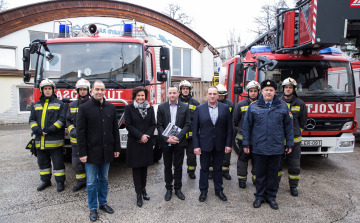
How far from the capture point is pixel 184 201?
390 cm

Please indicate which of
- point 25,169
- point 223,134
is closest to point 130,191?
point 223,134

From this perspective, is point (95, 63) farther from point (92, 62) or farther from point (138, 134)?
point (138, 134)

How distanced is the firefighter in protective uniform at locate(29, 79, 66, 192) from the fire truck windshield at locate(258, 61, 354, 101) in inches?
160

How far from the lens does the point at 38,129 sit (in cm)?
419

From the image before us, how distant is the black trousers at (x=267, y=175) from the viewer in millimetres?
3736

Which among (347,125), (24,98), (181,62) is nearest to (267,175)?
(347,125)

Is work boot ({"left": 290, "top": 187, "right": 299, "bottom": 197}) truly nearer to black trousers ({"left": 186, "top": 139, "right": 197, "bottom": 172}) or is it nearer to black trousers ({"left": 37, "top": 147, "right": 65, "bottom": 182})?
black trousers ({"left": 186, "top": 139, "right": 197, "bottom": 172})

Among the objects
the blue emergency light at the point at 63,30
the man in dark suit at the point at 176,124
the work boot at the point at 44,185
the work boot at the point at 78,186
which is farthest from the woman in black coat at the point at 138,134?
the blue emergency light at the point at 63,30

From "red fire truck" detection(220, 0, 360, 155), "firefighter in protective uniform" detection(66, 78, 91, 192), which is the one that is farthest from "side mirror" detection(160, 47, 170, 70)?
"firefighter in protective uniform" detection(66, 78, 91, 192)

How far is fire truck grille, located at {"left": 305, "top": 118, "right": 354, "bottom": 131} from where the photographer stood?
199 inches

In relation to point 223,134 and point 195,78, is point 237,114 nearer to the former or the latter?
point 223,134

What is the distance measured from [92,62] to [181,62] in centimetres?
1201

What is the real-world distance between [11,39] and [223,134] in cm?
1255

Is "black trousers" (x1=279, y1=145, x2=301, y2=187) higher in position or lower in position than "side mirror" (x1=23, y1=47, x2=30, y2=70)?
lower
